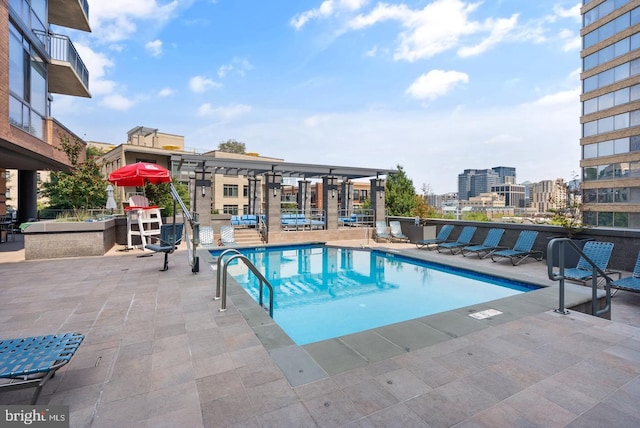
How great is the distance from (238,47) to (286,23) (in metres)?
3.14

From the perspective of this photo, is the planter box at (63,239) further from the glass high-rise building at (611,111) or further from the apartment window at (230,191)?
the glass high-rise building at (611,111)

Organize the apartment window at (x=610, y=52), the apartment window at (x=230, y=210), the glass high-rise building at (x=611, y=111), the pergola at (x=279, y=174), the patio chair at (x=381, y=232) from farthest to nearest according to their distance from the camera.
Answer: the apartment window at (x=230, y=210), the glass high-rise building at (x=611, y=111), the apartment window at (x=610, y=52), the patio chair at (x=381, y=232), the pergola at (x=279, y=174)

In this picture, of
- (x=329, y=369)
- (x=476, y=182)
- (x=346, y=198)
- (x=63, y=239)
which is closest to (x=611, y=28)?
(x=346, y=198)

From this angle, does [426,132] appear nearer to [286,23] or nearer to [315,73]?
[315,73]

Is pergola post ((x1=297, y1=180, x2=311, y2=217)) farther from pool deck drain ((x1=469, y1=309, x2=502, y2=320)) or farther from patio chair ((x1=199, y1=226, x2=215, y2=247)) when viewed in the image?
pool deck drain ((x1=469, y1=309, x2=502, y2=320))

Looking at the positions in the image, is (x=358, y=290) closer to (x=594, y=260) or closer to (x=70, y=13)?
(x=594, y=260)

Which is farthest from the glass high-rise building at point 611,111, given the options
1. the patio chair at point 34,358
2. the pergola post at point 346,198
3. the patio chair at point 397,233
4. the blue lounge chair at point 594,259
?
the patio chair at point 34,358

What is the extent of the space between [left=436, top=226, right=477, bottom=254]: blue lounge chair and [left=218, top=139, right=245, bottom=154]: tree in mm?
53801

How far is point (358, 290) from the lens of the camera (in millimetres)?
8047

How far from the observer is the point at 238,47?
16.8 metres

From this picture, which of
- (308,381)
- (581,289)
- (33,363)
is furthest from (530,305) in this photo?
(33,363)

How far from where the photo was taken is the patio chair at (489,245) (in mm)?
10586

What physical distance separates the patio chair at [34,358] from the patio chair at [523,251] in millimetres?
10215

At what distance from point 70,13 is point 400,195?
2075 cm
